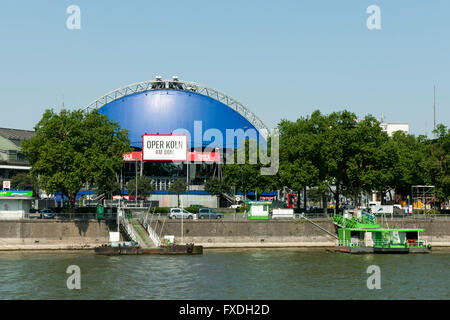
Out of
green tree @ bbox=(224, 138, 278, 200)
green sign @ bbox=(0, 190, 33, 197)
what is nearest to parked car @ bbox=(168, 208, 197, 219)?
green tree @ bbox=(224, 138, 278, 200)

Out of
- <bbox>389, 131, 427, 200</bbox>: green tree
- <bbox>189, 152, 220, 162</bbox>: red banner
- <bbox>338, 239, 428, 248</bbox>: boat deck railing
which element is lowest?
<bbox>338, 239, 428, 248</bbox>: boat deck railing

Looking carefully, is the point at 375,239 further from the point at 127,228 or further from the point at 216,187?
the point at 216,187

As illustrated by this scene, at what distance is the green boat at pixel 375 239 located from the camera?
7488 cm

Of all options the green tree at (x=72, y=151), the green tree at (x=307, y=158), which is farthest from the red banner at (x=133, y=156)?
the green tree at (x=72, y=151)

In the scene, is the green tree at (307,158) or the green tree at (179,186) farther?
the green tree at (179,186)

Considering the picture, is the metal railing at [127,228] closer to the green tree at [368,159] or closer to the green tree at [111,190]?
the green tree at [368,159]

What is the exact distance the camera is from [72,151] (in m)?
82.6

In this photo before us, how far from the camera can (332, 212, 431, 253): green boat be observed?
74875 millimetres

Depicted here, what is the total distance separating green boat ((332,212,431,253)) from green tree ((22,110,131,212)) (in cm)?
3364

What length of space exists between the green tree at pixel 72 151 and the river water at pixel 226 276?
12.9 m

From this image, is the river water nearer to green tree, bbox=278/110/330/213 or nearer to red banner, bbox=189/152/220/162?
green tree, bbox=278/110/330/213
